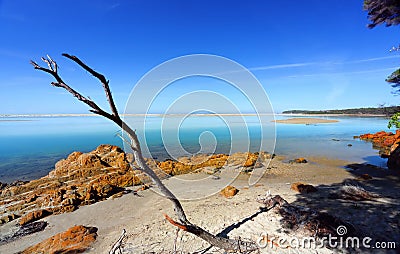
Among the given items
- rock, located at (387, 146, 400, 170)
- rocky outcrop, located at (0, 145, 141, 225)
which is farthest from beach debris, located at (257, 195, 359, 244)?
rock, located at (387, 146, 400, 170)

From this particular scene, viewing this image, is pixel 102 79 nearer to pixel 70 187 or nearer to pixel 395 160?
pixel 70 187

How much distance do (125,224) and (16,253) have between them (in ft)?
9.49

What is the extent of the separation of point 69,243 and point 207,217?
399 centimetres

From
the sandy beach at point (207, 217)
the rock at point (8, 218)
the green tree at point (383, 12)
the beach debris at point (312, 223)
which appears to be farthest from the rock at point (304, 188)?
the rock at point (8, 218)

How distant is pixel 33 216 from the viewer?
7852mm

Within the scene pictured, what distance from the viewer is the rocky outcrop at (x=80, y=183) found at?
8604mm

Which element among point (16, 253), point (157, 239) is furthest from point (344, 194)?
point (16, 253)

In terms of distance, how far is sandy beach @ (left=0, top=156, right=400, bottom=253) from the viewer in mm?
4887

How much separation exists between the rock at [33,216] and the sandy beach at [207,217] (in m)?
0.33

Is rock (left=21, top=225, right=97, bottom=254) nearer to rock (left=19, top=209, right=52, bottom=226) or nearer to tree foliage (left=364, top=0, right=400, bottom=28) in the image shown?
rock (left=19, top=209, right=52, bottom=226)

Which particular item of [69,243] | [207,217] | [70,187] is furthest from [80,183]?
[207,217]

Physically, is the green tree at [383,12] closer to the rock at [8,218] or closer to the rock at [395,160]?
the rock at [395,160]

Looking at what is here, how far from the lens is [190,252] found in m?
4.52

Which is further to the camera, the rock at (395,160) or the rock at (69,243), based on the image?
the rock at (395,160)
